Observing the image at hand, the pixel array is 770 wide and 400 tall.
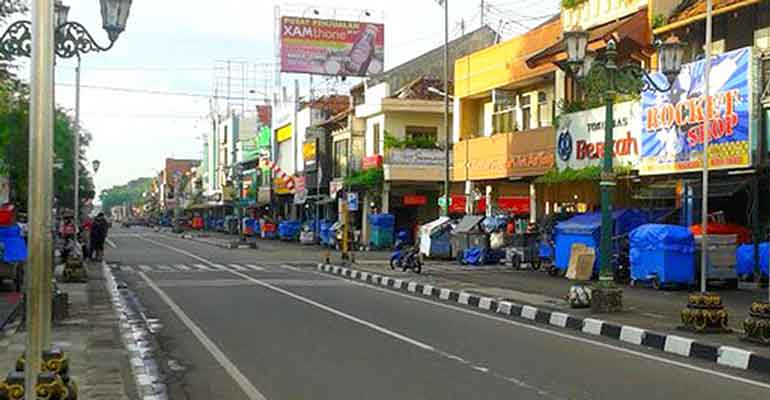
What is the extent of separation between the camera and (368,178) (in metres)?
49.9

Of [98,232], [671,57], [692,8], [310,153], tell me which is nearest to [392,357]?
[671,57]

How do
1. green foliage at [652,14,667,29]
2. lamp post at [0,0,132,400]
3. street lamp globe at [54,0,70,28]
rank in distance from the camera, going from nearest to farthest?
lamp post at [0,0,132,400]
street lamp globe at [54,0,70,28]
green foliage at [652,14,667,29]

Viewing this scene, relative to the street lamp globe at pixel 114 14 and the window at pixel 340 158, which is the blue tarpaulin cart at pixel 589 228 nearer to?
the street lamp globe at pixel 114 14

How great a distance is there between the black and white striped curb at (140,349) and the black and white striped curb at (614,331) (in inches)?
268

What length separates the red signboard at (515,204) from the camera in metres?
37.7

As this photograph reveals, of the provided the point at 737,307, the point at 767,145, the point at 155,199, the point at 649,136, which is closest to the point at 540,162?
the point at 649,136

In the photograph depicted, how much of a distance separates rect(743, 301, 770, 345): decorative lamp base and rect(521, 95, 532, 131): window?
936 inches

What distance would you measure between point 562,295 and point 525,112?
1627 centimetres

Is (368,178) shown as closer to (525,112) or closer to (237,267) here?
(525,112)

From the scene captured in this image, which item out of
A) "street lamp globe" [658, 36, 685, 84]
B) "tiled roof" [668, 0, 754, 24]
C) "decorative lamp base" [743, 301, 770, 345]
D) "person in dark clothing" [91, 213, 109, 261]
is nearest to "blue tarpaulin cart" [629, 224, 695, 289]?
"tiled roof" [668, 0, 754, 24]

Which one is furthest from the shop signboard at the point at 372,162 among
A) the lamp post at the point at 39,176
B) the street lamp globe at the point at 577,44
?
the lamp post at the point at 39,176

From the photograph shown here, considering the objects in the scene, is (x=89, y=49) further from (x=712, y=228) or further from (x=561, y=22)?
(x=561, y=22)

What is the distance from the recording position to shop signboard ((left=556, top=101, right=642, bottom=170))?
87.3 feet

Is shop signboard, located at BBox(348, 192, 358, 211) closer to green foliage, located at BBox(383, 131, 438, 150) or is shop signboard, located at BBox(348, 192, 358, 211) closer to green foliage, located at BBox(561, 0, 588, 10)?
green foliage, located at BBox(383, 131, 438, 150)
